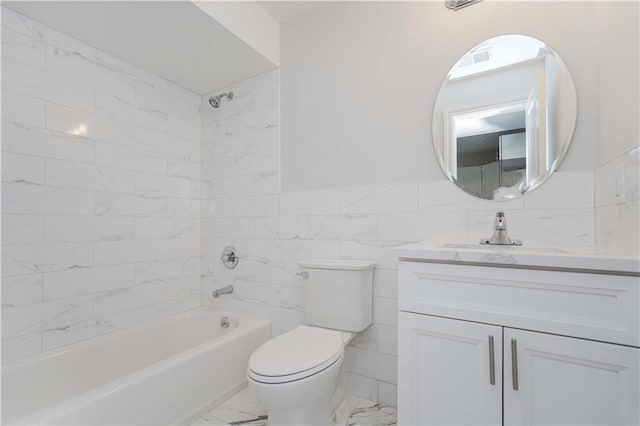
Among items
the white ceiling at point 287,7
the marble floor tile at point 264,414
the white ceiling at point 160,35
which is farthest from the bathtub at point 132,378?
the white ceiling at point 287,7

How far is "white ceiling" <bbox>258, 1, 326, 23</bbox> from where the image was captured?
6.43ft

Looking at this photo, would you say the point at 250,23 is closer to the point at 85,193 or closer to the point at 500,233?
the point at 85,193

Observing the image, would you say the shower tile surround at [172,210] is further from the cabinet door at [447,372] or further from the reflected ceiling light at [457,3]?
the reflected ceiling light at [457,3]

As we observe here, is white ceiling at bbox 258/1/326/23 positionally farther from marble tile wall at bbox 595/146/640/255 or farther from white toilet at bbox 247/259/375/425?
marble tile wall at bbox 595/146/640/255

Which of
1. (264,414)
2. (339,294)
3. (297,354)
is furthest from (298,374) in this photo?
(264,414)

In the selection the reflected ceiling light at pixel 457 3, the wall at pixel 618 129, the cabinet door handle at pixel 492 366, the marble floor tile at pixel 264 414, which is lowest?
the marble floor tile at pixel 264 414

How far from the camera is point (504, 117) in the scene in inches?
58.0

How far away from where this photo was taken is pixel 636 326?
0.80m

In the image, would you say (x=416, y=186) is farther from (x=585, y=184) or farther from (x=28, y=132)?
(x=28, y=132)

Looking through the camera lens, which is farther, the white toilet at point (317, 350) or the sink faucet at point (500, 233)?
the sink faucet at point (500, 233)

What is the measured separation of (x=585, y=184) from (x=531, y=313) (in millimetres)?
757

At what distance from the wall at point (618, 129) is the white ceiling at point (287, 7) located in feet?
4.92

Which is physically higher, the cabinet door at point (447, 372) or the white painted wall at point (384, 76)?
the white painted wall at point (384, 76)

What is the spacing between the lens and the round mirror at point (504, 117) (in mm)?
1369
